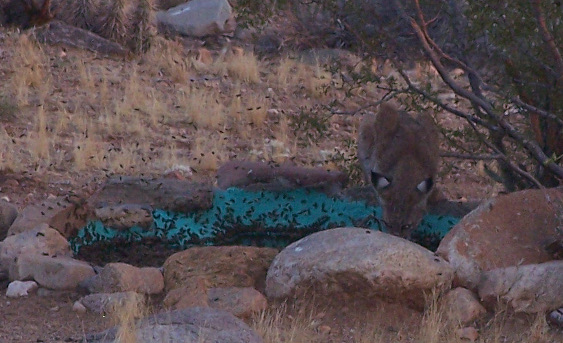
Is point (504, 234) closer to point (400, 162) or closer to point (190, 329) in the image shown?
point (400, 162)

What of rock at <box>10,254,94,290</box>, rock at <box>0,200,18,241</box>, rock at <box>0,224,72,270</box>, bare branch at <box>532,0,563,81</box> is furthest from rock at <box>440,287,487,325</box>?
rock at <box>0,200,18,241</box>

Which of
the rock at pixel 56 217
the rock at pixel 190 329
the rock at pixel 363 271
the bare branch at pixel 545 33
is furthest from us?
the rock at pixel 56 217

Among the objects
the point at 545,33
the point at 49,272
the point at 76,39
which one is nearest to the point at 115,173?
the point at 49,272

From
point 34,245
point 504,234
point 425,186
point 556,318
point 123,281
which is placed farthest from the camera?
point 425,186

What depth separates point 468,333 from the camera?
609 centimetres

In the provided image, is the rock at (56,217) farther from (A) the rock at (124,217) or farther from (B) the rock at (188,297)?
(B) the rock at (188,297)

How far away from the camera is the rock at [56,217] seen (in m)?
7.95

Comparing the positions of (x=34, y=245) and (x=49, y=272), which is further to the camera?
(x=34, y=245)

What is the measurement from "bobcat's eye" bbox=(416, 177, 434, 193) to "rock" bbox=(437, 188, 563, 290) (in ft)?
3.39

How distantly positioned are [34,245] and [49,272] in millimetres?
535

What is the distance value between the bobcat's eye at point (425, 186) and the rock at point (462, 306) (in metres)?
1.82

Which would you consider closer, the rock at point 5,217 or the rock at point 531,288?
the rock at point 531,288

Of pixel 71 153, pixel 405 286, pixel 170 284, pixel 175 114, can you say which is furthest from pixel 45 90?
pixel 405 286

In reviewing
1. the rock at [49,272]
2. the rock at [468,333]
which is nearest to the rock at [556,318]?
→ the rock at [468,333]
